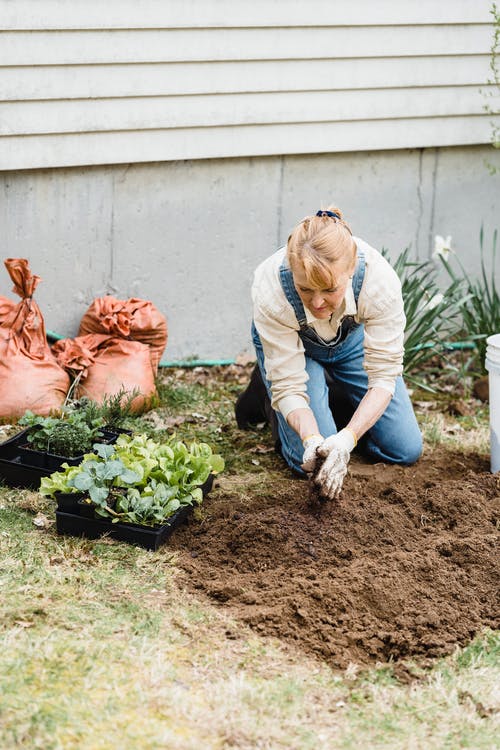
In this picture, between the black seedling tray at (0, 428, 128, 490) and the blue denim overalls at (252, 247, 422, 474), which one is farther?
the blue denim overalls at (252, 247, 422, 474)

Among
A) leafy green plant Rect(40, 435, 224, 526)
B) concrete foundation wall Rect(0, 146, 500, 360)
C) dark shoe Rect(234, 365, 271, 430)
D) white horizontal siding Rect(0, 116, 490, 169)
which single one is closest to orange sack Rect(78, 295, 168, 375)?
concrete foundation wall Rect(0, 146, 500, 360)

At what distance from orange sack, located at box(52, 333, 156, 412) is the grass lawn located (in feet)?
4.56

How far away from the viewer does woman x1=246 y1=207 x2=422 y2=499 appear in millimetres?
3350

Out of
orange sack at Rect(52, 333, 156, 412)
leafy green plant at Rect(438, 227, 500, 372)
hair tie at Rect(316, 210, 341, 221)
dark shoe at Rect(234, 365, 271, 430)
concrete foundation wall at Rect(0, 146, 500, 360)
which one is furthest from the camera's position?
leafy green plant at Rect(438, 227, 500, 372)

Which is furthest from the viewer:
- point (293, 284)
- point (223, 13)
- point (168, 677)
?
point (223, 13)

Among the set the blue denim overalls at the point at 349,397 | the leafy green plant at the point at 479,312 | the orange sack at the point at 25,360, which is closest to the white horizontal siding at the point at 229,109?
the orange sack at the point at 25,360

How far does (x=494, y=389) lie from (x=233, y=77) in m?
2.27

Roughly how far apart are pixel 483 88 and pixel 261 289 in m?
2.84

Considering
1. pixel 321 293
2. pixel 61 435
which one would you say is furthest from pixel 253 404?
pixel 321 293

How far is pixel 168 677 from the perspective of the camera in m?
2.74

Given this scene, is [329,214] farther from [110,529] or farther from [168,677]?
[168,677]

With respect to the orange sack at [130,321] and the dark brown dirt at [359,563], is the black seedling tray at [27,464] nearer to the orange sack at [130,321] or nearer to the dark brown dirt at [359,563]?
the dark brown dirt at [359,563]

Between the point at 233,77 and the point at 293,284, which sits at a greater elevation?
the point at 233,77

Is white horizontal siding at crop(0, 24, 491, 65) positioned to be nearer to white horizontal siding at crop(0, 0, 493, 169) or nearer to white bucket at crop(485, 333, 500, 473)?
white horizontal siding at crop(0, 0, 493, 169)
